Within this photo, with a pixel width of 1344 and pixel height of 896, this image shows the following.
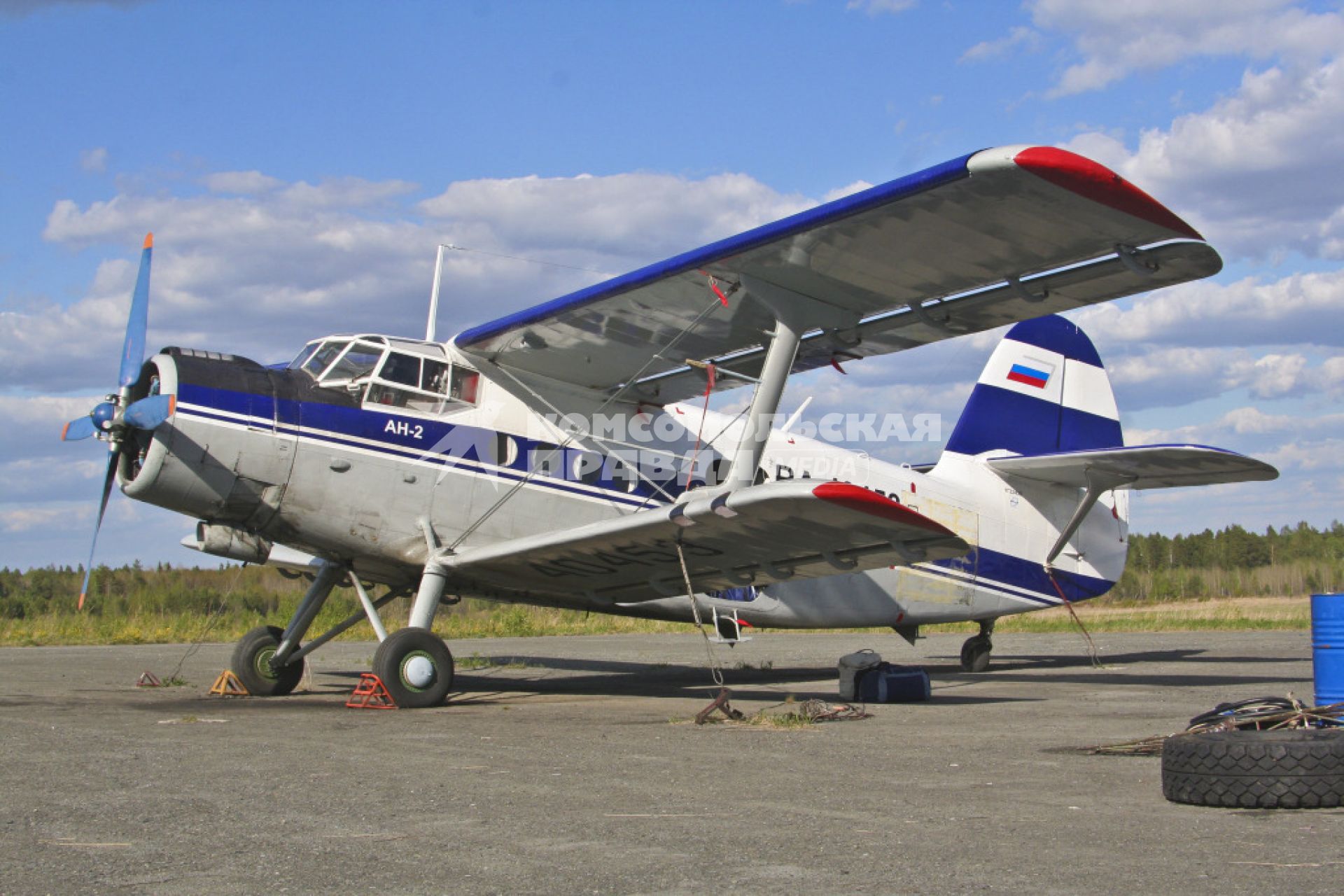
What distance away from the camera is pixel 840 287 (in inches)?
396

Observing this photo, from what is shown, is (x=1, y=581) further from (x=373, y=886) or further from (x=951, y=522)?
(x=373, y=886)

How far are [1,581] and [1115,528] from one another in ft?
127

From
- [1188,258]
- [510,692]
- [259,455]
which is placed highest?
[1188,258]

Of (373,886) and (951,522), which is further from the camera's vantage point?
(951,522)

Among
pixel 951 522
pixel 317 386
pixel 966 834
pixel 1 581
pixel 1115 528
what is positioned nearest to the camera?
pixel 966 834

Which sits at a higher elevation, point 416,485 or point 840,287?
point 840,287

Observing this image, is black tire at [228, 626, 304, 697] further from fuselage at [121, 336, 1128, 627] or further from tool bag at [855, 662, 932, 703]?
tool bag at [855, 662, 932, 703]

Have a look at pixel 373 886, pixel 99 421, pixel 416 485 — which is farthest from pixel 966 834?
pixel 99 421

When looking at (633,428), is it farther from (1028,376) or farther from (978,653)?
(1028,376)

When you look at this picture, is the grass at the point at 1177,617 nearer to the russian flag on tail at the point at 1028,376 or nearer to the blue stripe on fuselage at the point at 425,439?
the russian flag on tail at the point at 1028,376

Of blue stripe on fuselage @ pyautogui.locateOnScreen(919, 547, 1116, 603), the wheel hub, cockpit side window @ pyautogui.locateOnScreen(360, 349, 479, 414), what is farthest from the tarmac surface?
blue stripe on fuselage @ pyautogui.locateOnScreen(919, 547, 1116, 603)

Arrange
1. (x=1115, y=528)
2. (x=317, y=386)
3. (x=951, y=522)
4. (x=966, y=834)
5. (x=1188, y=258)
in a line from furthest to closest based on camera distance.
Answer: (x=1115, y=528) → (x=951, y=522) → (x=317, y=386) → (x=1188, y=258) → (x=966, y=834)

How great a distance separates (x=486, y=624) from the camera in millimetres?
28000

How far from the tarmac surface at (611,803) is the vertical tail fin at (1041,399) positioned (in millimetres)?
5558
